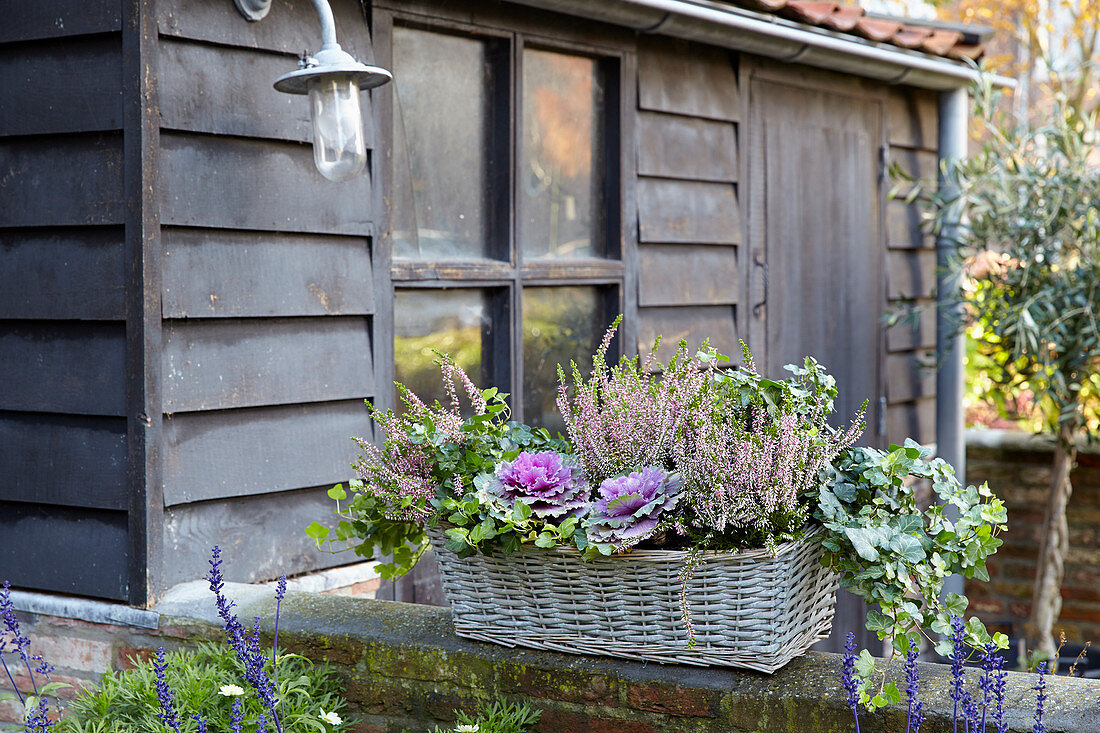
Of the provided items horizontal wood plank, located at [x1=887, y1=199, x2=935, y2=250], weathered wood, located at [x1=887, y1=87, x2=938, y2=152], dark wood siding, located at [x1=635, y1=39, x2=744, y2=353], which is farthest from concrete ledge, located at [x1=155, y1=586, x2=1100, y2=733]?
weathered wood, located at [x1=887, y1=87, x2=938, y2=152]

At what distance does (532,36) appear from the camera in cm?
338

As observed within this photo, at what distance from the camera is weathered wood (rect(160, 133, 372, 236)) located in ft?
8.30

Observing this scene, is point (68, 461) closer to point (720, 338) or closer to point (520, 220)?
point (520, 220)

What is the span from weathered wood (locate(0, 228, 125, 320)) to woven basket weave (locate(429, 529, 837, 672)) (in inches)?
40.0

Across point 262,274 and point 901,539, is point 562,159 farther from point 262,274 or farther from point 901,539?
point 901,539

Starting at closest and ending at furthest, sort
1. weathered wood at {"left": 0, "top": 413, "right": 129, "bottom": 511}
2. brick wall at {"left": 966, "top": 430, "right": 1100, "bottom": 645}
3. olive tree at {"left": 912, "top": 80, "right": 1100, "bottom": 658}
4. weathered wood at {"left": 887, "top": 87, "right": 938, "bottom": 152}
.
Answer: weathered wood at {"left": 0, "top": 413, "right": 129, "bottom": 511}, olive tree at {"left": 912, "top": 80, "right": 1100, "bottom": 658}, weathered wood at {"left": 887, "top": 87, "right": 938, "bottom": 152}, brick wall at {"left": 966, "top": 430, "right": 1100, "bottom": 645}

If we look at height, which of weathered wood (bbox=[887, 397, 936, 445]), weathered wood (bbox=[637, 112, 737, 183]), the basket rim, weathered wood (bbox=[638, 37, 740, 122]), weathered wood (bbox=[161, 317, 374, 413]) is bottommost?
weathered wood (bbox=[887, 397, 936, 445])

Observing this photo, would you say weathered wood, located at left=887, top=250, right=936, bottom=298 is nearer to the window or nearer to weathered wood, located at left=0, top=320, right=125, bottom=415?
the window

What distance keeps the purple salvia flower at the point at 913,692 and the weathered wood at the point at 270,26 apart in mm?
2004

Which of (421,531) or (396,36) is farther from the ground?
(396,36)

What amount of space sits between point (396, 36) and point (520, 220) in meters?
0.65

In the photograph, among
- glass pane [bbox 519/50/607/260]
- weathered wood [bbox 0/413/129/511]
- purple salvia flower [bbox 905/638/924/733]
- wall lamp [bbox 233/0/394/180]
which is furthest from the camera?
glass pane [bbox 519/50/607/260]

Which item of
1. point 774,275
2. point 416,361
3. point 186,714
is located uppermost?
point 774,275

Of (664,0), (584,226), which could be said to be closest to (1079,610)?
(584,226)
